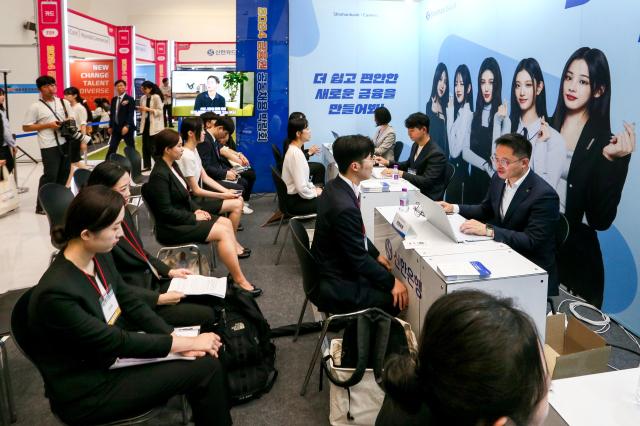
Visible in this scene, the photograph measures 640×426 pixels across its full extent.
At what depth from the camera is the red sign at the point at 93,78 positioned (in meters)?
12.6

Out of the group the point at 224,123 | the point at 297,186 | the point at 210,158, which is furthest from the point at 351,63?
the point at 297,186

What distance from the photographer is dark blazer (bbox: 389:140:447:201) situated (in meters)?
4.17

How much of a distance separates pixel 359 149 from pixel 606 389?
1625 millimetres

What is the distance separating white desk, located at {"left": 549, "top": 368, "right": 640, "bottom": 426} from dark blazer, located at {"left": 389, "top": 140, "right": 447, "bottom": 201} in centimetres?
294

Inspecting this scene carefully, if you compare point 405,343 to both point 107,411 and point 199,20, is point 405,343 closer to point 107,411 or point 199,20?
point 107,411

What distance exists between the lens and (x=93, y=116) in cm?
1187

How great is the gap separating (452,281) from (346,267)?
658 mm

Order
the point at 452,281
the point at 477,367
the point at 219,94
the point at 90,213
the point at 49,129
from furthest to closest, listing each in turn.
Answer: the point at 219,94
the point at 49,129
the point at 452,281
the point at 90,213
the point at 477,367

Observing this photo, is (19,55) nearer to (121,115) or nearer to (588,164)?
(121,115)

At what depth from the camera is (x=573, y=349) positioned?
236 centimetres

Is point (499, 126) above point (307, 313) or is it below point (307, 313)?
above

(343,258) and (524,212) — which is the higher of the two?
(524,212)

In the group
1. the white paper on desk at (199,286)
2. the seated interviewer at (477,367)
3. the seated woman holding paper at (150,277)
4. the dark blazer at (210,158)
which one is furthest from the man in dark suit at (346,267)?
the dark blazer at (210,158)

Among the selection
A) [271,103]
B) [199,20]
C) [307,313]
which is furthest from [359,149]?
[199,20]
